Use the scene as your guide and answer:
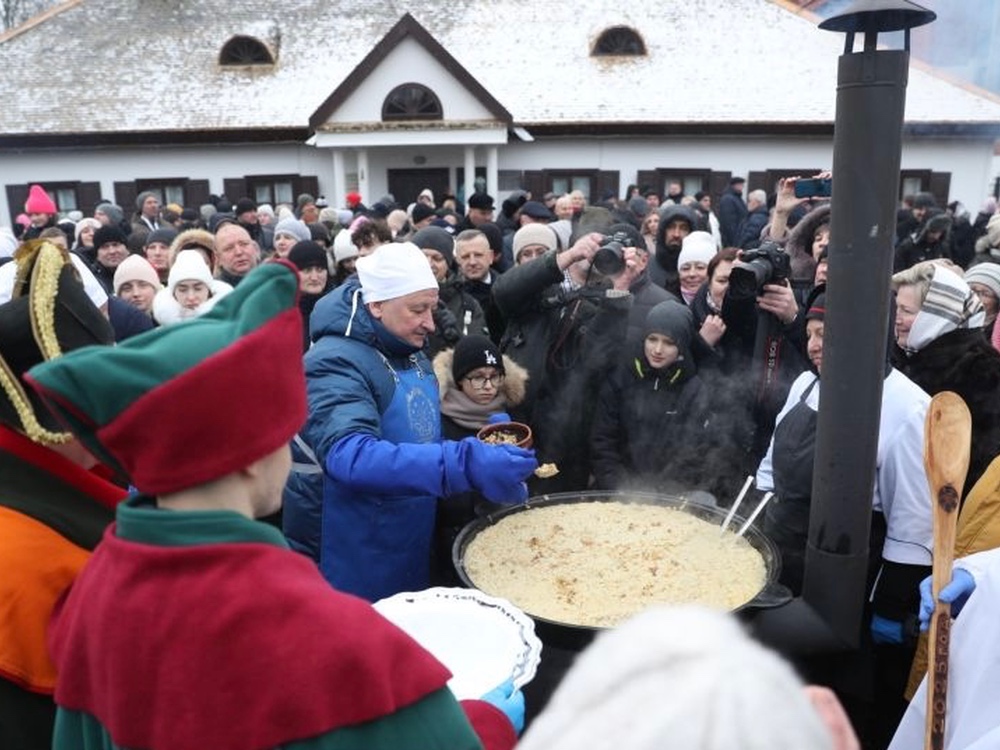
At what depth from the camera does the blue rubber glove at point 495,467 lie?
220 centimetres

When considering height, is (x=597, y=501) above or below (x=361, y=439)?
below

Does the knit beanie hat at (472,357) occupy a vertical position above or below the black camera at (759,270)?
below

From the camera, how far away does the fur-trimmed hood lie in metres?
3.64

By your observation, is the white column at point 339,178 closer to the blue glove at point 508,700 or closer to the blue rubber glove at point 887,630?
the blue rubber glove at point 887,630

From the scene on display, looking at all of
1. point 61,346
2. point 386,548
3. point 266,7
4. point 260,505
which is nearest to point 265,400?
point 260,505

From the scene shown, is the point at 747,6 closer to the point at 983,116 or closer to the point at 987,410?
the point at 983,116

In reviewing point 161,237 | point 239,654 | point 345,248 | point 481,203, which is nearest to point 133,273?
point 345,248

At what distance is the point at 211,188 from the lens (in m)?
20.0

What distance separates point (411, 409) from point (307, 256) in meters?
3.24

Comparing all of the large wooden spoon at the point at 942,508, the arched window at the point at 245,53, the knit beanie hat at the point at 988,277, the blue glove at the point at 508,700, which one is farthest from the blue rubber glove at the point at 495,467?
the arched window at the point at 245,53

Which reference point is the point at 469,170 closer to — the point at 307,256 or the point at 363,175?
the point at 363,175

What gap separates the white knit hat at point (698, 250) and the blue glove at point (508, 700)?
4.06m

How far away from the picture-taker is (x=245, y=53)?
69.7ft

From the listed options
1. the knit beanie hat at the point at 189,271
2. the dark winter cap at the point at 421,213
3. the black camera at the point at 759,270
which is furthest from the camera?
the dark winter cap at the point at 421,213
